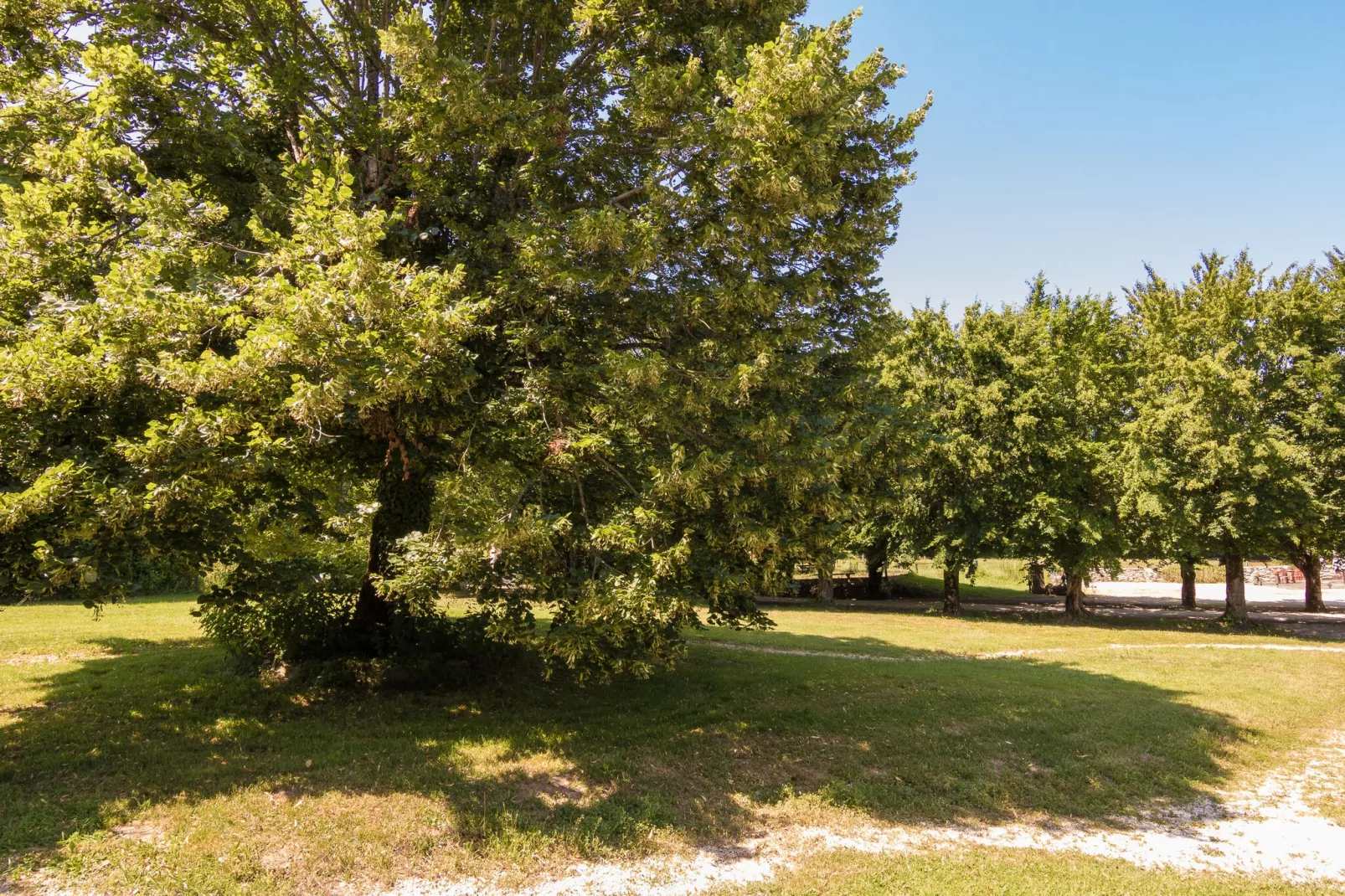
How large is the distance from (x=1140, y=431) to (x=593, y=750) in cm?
2275

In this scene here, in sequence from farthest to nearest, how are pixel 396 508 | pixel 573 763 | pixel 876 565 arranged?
pixel 876 565 < pixel 396 508 < pixel 573 763

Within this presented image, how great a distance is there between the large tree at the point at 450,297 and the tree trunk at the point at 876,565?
2163 centimetres

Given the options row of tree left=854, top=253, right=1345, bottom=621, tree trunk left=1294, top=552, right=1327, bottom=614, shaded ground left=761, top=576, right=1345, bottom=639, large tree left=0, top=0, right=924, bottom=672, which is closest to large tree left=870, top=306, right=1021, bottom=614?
row of tree left=854, top=253, right=1345, bottom=621

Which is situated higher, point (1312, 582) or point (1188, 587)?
point (1312, 582)

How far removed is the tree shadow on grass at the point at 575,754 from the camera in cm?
668

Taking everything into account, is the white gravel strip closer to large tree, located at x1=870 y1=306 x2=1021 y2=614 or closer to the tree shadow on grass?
the tree shadow on grass

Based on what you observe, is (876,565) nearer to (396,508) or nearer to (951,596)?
(951,596)

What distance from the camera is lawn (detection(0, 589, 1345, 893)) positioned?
5953 millimetres

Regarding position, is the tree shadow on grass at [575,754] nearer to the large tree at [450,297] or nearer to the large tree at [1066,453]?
the large tree at [450,297]

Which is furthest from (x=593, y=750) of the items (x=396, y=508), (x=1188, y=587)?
(x=1188, y=587)

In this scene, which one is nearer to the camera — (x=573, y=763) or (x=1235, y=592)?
(x=573, y=763)

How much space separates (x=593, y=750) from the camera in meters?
8.62

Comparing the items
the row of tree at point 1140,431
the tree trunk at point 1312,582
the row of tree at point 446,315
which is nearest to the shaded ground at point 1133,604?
the tree trunk at point 1312,582

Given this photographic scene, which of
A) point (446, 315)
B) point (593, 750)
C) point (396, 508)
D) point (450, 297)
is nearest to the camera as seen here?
point (446, 315)
